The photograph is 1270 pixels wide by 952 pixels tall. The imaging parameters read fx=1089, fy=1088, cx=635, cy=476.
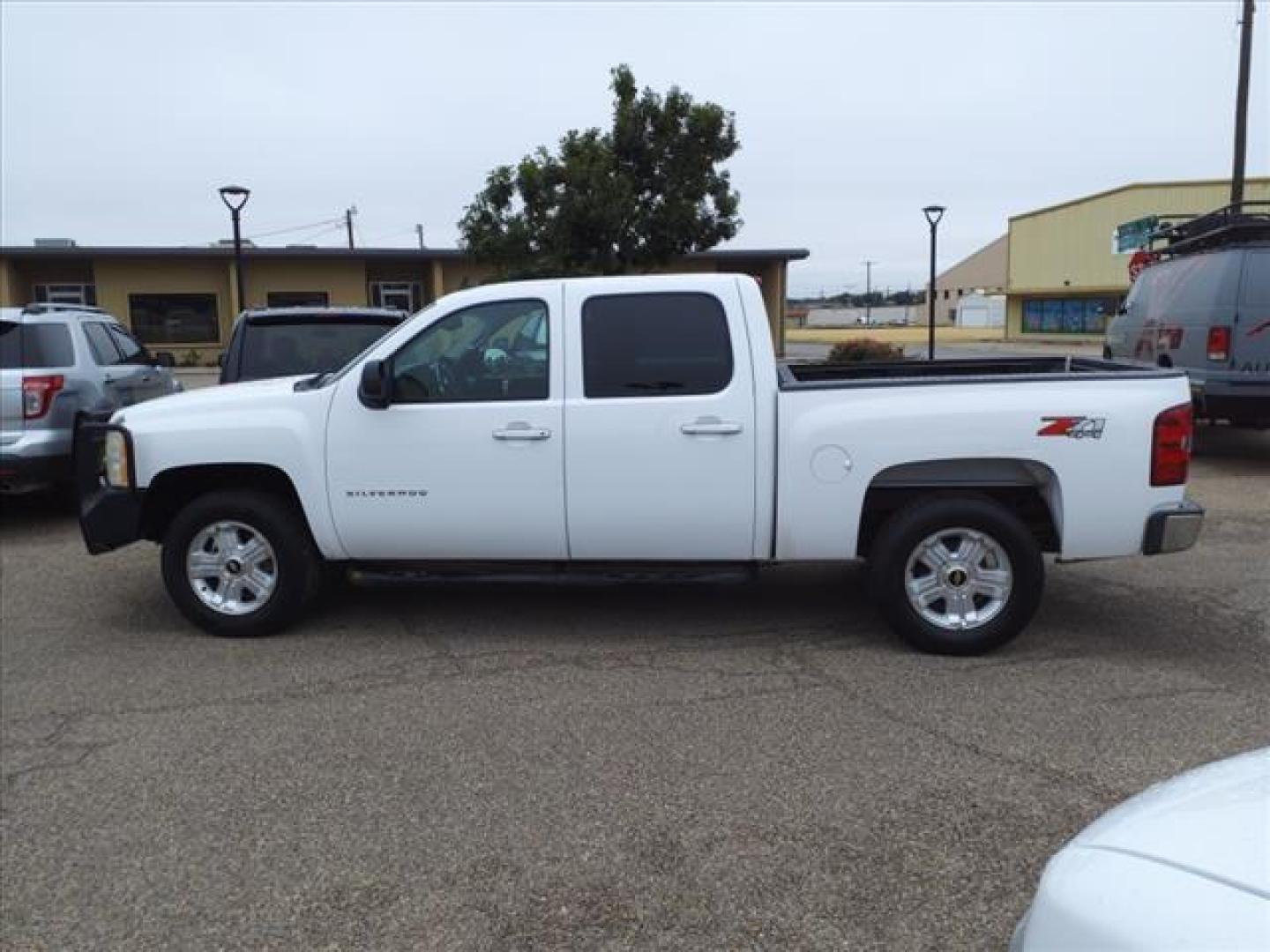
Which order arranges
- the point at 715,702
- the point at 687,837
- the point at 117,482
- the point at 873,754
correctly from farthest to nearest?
the point at 117,482, the point at 715,702, the point at 873,754, the point at 687,837

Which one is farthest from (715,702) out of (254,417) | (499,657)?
(254,417)

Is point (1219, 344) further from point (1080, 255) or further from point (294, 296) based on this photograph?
point (1080, 255)

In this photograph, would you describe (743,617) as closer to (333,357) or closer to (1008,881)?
(1008,881)

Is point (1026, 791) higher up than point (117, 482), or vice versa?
point (117, 482)

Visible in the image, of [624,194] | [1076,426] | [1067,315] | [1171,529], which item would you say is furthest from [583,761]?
[1067,315]

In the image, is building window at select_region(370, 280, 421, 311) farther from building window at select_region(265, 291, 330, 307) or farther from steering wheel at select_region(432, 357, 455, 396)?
steering wheel at select_region(432, 357, 455, 396)

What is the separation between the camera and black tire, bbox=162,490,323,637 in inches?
227

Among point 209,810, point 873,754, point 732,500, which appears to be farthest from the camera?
point 732,500

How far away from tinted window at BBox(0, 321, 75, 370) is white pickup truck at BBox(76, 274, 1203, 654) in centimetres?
355

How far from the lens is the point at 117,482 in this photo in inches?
229

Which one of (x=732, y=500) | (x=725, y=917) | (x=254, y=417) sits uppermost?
(x=254, y=417)

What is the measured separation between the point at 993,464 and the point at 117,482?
4.58m

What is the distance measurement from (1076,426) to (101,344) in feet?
27.7

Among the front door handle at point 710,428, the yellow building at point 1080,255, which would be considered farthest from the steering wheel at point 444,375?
the yellow building at point 1080,255
